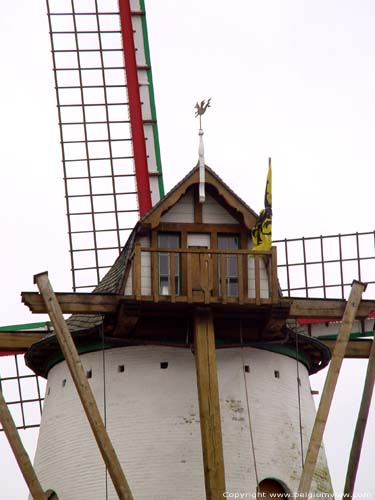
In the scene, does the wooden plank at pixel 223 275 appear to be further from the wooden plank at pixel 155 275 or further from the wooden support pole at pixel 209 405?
the wooden plank at pixel 155 275

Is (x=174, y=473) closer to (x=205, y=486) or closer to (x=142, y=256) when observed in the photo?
(x=205, y=486)

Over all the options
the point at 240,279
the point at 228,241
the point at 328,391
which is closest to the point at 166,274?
the point at 240,279

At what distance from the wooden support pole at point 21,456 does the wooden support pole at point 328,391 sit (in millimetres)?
4467

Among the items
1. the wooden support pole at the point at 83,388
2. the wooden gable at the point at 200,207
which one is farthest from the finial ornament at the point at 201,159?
the wooden support pole at the point at 83,388

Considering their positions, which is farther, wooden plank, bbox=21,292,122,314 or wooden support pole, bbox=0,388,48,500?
wooden plank, bbox=21,292,122,314

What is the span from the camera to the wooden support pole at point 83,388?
2878 cm

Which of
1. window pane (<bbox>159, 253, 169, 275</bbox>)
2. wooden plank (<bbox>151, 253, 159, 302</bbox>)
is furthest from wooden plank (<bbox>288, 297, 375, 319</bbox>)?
wooden plank (<bbox>151, 253, 159, 302</bbox>)

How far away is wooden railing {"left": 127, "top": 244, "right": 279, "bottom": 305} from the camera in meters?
30.6

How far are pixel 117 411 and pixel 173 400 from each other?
3.27ft

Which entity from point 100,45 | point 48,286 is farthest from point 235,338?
point 100,45

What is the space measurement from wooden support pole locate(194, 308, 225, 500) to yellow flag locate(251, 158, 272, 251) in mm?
1628

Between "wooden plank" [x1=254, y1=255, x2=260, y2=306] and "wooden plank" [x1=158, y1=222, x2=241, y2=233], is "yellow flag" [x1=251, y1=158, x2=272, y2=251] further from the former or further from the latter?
"wooden plank" [x1=158, y1=222, x2=241, y2=233]

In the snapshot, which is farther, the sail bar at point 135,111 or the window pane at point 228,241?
the sail bar at point 135,111

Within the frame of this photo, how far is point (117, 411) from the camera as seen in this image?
103 feet
